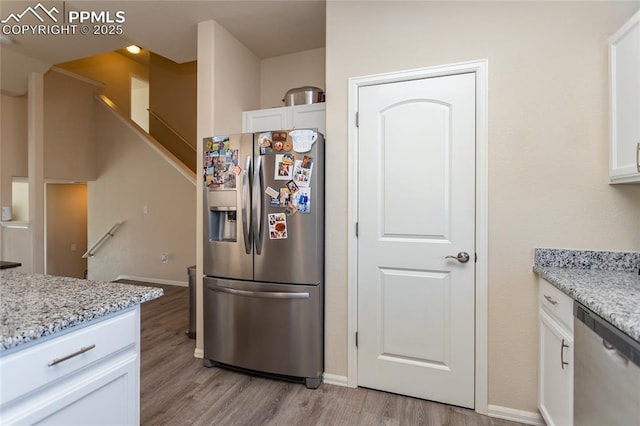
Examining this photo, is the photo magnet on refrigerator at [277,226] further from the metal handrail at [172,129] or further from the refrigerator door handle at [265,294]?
the metal handrail at [172,129]

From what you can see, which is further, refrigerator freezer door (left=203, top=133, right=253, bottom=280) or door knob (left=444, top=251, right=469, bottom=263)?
refrigerator freezer door (left=203, top=133, right=253, bottom=280)

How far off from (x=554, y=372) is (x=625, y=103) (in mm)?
1404

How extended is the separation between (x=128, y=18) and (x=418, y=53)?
7.73 feet

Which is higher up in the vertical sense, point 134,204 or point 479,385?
point 134,204

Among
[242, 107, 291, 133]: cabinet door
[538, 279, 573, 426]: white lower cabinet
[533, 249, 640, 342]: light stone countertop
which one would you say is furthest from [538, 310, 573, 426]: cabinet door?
[242, 107, 291, 133]: cabinet door

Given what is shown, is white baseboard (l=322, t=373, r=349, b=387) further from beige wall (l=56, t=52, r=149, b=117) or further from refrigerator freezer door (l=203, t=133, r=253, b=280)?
beige wall (l=56, t=52, r=149, b=117)

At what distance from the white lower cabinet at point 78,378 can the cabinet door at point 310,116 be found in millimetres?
1971

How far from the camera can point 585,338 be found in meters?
1.27

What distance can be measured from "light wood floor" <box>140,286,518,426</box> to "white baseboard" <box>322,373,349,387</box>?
3cm

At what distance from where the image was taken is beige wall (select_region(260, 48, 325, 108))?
10.6 ft

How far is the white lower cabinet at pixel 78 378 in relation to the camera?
87cm

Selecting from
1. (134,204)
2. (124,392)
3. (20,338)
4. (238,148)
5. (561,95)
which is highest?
(561,95)

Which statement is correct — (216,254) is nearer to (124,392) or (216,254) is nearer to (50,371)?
(124,392)

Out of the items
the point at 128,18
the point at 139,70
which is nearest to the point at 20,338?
the point at 128,18
